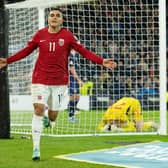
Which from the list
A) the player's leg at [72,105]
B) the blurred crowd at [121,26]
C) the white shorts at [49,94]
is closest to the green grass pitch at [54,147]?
the white shorts at [49,94]

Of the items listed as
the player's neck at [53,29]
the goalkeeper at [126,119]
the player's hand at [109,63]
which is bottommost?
the goalkeeper at [126,119]

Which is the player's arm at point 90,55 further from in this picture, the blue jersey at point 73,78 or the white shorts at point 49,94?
the blue jersey at point 73,78

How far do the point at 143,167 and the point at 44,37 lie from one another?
6.63 ft

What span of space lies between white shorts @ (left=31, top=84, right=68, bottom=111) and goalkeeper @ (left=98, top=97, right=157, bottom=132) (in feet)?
13.8

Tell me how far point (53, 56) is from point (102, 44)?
6424 millimetres

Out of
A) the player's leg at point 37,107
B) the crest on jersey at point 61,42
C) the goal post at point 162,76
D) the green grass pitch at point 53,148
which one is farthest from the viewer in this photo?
the goal post at point 162,76

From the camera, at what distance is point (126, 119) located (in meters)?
11.4

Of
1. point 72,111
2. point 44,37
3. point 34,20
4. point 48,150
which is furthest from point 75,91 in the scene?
point 44,37

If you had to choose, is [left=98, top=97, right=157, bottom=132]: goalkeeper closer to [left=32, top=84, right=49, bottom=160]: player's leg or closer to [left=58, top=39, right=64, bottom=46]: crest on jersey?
[left=32, top=84, right=49, bottom=160]: player's leg

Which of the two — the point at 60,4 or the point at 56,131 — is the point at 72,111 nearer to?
the point at 56,131

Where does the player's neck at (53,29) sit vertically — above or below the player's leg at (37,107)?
above

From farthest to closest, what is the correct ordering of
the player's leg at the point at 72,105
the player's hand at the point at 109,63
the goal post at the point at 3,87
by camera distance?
the player's leg at the point at 72,105 → the goal post at the point at 3,87 → the player's hand at the point at 109,63

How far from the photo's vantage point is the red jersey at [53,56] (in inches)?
277

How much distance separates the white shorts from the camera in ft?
23.0
